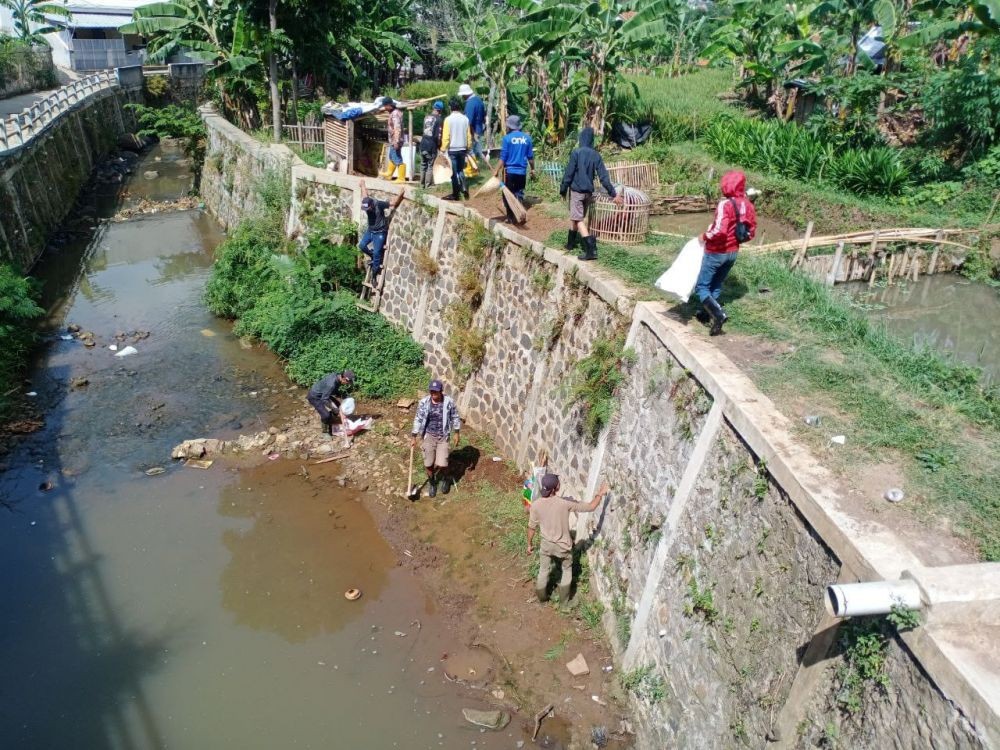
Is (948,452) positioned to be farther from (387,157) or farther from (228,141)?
(228,141)

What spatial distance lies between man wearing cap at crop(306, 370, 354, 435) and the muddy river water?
3.51 ft

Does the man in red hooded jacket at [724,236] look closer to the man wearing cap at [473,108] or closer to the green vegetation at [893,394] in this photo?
the green vegetation at [893,394]

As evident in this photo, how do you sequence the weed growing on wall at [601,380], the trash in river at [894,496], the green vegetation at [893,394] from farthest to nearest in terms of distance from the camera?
1. the weed growing on wall at [601,380]
2. the green vegetation at [893,394]
3. the trash in river at [894,496]

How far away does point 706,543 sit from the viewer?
6.32 m

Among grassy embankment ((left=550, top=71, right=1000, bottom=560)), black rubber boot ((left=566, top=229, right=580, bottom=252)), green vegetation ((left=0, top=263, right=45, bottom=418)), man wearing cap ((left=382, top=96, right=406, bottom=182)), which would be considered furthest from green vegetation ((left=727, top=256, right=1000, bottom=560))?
green vegetation ((left=0, top=263, right=45, bottom=418))

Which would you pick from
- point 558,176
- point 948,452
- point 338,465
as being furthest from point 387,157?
point 948,452

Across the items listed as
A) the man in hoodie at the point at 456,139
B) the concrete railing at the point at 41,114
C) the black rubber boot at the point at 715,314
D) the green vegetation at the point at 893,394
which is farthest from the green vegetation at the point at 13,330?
the green vegetation at the point at 893,394

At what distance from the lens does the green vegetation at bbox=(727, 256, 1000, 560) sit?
5.33 m

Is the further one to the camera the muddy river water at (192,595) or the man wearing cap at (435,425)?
the man wearing cap at (435,425)

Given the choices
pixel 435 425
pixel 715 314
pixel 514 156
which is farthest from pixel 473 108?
pixel 715 314

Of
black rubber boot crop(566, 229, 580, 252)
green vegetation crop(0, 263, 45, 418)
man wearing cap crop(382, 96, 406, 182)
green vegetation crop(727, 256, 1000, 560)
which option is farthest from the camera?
man wearing cap crop(382, 96, 406, 182)

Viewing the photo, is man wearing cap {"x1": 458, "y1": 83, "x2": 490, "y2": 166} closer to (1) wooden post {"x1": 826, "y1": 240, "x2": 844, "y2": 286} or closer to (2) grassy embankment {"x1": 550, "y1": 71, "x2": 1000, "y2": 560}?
(2) grassy embankment {"x1": 550, "y1": 71, "x2": 1000, "y2": 560}

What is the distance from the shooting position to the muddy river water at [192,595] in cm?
703

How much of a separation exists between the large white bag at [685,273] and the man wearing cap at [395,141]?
878 cm
